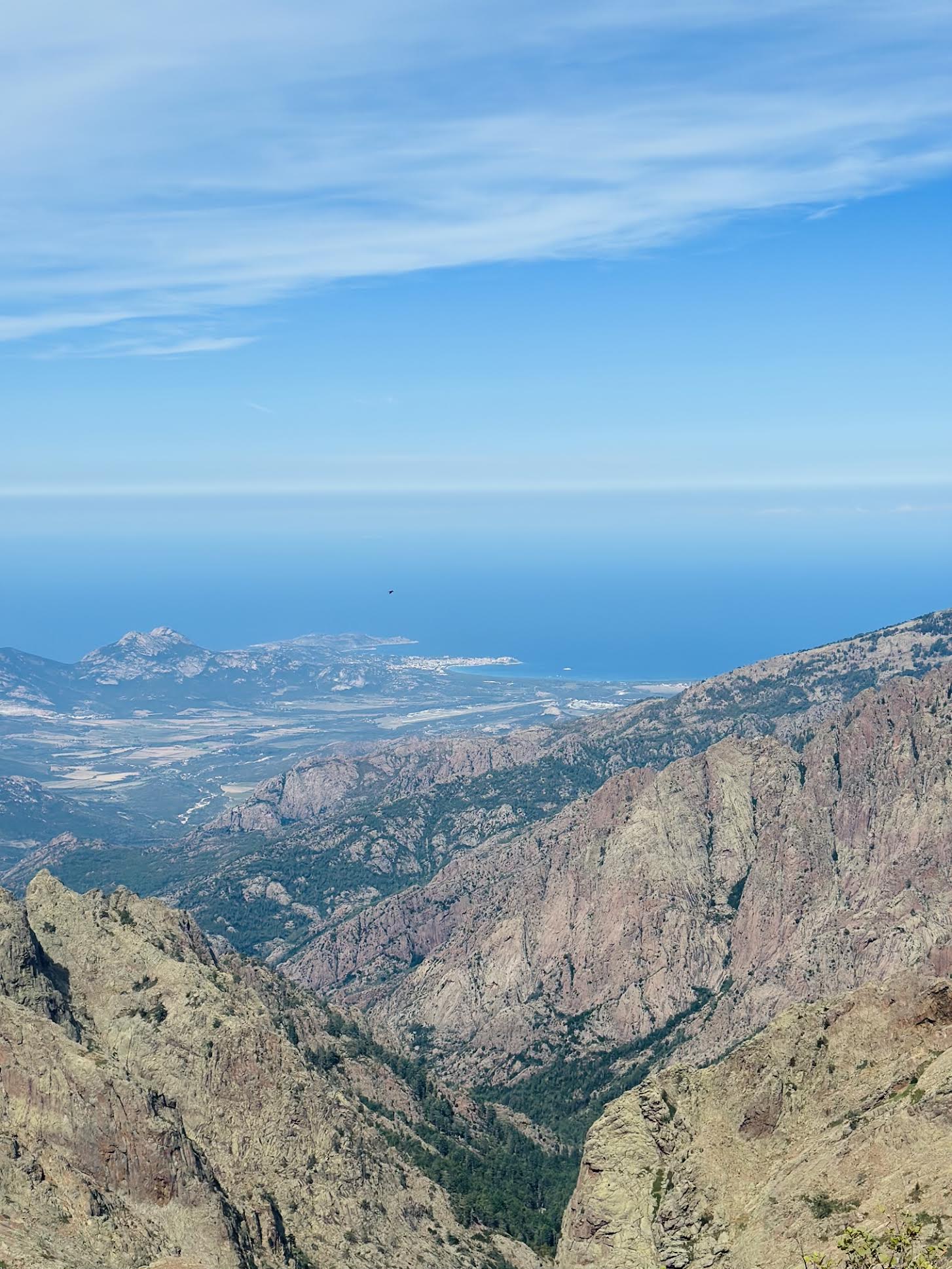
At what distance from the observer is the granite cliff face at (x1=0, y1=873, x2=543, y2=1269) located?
7888 cm

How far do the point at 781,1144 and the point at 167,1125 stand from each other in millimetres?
41888

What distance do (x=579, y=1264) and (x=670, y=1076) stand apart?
1585 centimetres

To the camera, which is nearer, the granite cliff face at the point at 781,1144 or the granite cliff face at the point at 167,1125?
the granite cliff face at the point at 781,1144

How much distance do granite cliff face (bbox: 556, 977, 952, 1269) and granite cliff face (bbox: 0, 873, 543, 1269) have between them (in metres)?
19.4

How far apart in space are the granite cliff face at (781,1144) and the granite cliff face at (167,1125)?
1939 centimetres

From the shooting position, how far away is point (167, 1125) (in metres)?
87.8

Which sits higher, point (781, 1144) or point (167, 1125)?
point (167, 1125)

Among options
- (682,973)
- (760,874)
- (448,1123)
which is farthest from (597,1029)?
(448,1123)

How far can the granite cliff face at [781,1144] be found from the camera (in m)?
70.3

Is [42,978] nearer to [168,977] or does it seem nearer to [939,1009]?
[168,977]

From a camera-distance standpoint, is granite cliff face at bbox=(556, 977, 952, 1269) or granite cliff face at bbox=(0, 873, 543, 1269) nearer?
granite cliff face at bbox=(556, 977, 952, 1269)

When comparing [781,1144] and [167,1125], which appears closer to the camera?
[781,1144]

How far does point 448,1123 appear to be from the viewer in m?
146

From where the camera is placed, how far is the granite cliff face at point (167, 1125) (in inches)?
3105
